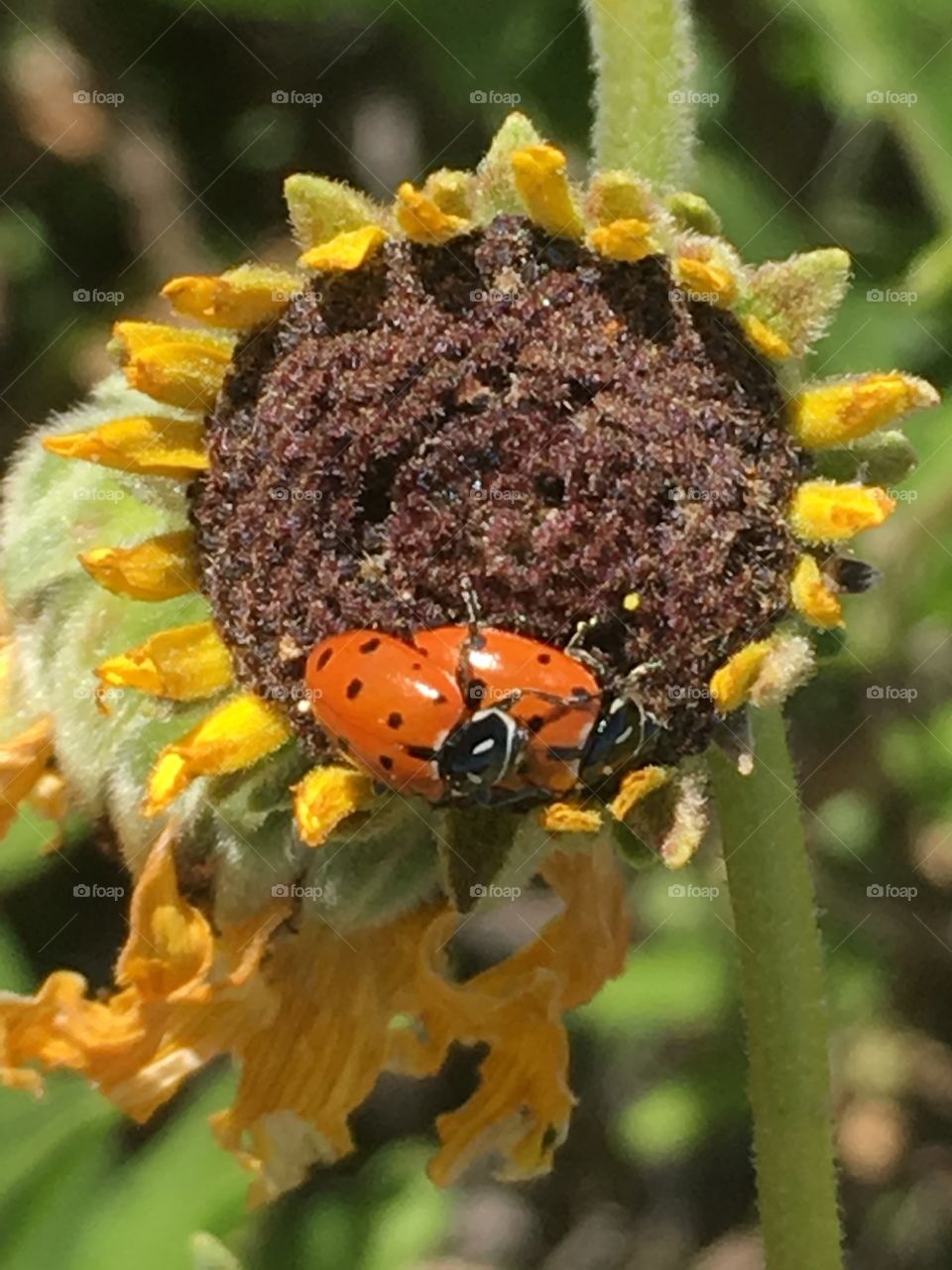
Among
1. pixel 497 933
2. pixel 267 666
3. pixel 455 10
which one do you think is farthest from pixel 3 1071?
pixel 455 10

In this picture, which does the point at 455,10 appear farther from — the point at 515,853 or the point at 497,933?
the point at 515,853

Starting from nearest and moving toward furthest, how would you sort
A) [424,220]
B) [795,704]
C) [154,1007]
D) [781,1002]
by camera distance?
1. [424,220]
2. [154,1007]
3. [781,1002]
4. [795,704]

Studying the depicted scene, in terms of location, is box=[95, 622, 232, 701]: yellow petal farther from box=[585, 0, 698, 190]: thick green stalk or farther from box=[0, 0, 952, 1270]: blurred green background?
box=[0, 0, 952, 1270]: blurred green background

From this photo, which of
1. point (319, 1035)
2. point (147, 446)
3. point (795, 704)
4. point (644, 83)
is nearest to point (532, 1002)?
point (319, 1035)

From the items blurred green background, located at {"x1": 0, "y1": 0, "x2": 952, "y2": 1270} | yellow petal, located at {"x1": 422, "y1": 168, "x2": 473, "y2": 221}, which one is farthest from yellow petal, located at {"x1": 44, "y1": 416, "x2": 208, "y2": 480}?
blurred green background, located at {"x1": 0, "y1": 0, "x2": 952, "y2": 1270}

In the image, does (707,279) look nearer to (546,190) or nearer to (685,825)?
(546,190)

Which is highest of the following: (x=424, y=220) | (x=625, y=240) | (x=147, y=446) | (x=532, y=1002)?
(x=625, y=240)
